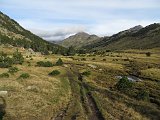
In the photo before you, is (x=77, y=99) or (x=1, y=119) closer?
(x=1, y=119)

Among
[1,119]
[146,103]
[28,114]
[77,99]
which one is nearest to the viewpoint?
[1,119]

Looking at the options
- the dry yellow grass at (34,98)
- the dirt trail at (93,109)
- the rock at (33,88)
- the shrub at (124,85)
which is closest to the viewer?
the dirt trail at (93,109)

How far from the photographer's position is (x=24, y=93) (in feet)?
164

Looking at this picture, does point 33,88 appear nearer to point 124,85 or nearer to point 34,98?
point 34,98

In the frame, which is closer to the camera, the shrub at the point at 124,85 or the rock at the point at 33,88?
the rock at the point at 33,88

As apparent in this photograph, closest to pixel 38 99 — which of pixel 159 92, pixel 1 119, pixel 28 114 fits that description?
pixel 28 114

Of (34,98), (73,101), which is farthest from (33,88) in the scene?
(73,101)

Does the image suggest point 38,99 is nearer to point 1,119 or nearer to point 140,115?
point 1,119

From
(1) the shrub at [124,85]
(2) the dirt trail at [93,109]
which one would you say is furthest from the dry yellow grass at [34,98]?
(1) the shrub at [124,85]

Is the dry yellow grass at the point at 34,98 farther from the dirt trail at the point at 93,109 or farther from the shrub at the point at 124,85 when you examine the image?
the shrub at the point at 124,85

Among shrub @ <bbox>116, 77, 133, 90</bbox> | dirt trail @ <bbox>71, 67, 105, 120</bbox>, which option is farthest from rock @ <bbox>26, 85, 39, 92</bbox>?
shrub @ <bbox>116, 77, 133, 90</bbox>

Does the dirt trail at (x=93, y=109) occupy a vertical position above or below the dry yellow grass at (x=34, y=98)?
below

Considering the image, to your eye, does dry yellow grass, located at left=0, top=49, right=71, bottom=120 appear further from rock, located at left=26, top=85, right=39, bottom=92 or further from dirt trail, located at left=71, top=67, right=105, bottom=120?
dirt trail, located at left=71, top=67, right=105, bottom=120

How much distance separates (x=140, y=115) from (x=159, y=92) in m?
17.9
